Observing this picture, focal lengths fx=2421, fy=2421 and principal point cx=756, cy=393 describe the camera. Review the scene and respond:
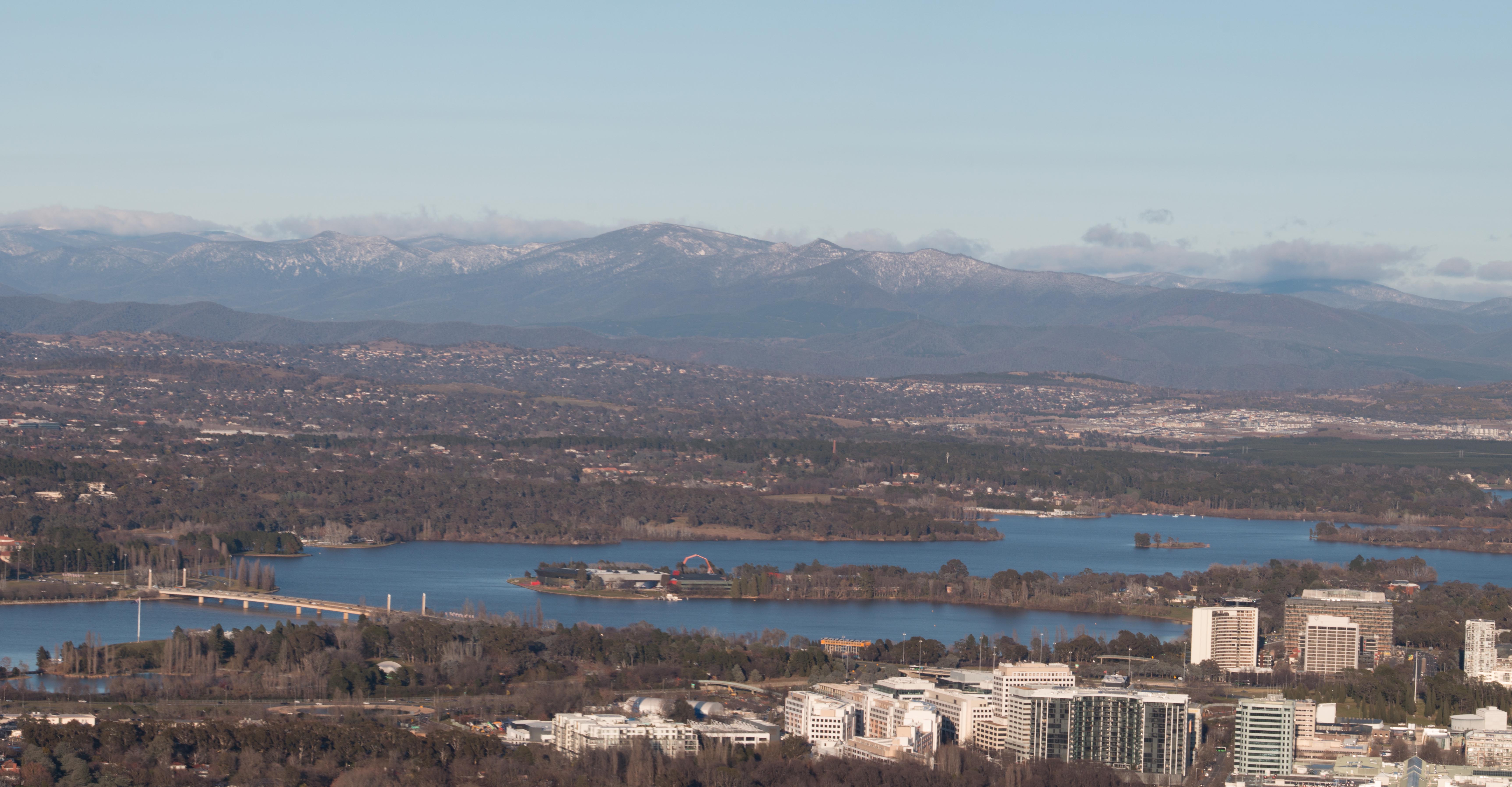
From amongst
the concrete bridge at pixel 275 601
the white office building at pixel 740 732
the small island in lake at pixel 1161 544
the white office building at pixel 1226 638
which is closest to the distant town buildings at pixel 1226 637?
the white office building at pixel 1226 638

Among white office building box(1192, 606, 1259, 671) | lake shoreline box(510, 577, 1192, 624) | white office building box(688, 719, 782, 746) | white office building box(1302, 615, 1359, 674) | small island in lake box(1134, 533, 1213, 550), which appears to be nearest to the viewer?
white office building box(688, 719, 782, 746)

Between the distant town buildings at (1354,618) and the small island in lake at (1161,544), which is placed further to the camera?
the small island in lake at (1161,544)

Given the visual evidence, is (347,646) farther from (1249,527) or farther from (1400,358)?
(1400,358)

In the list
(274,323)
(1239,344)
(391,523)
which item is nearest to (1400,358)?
(1239,344)

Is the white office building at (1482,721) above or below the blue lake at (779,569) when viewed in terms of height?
above

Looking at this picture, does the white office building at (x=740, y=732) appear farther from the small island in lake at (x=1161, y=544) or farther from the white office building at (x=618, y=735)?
the small island in lake at (x=1161, y=544)

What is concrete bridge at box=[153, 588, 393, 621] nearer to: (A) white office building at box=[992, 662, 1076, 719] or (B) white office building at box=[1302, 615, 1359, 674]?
(A) white office building at box=[992, 662, 1076, 719]

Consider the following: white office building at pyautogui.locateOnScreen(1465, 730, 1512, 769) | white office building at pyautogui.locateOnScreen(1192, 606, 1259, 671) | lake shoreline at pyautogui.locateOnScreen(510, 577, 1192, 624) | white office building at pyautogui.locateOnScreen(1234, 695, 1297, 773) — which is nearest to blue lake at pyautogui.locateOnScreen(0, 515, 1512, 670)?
lake shoreline at pyautogui.locateOnScreen(510, 577, 1192, 624)
